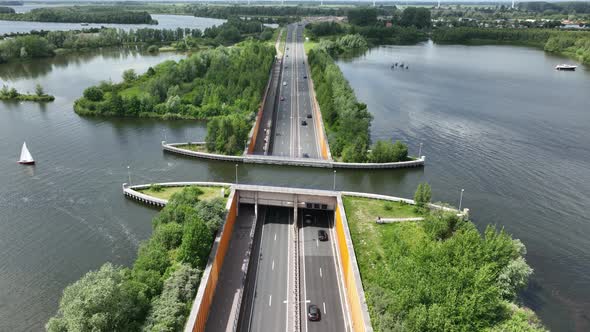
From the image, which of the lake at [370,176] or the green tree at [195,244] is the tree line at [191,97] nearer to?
the lake at [370,176]

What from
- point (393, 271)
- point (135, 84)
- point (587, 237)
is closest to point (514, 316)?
point (393, 271)

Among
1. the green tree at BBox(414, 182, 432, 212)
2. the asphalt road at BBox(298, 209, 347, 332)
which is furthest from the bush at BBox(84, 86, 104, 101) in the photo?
the green tree at BBox(414, 182, 432, 212)

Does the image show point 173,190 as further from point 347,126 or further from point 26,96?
point 26,96

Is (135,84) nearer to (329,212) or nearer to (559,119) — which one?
(329,212)

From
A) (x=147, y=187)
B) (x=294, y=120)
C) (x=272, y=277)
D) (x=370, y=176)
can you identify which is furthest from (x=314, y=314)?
(x=294, y=120)

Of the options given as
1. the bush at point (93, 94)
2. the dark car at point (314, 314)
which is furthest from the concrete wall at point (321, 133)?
the bush at point (93, 94)

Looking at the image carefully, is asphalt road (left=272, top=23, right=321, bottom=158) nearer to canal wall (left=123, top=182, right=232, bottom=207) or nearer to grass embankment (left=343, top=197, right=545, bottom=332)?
canal wall (left=123, top=182, right=232, bottom=207)

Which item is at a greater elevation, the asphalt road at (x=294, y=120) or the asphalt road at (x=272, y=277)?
the asphalt road at (x=294, y=120)
